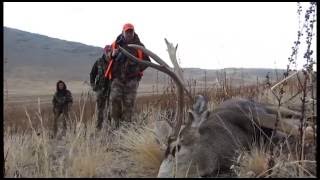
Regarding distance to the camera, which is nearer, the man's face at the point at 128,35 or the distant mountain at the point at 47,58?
the man's face at the point at 128,35

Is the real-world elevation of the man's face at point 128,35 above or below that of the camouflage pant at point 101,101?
above

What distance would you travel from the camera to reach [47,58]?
127 m

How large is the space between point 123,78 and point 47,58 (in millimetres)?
118173

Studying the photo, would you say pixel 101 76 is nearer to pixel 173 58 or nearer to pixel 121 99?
pixel 121 99

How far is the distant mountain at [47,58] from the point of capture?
108 meters

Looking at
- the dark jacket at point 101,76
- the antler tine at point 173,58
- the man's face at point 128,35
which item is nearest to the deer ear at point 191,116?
the antler tine at point 173,58

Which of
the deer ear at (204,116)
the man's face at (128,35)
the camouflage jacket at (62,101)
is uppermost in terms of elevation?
the man's face at (128,35)

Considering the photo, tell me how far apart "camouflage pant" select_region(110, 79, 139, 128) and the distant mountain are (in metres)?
82.9

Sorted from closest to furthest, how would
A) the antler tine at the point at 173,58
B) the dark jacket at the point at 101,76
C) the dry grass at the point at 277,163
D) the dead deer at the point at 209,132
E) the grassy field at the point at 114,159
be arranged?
the dry grass at the point at 277,163
the grassy field at the point at 114,159
the dead deer at the point at 209,132
the antler tine at the point at 173,58
the dark jacket at the point at 101,76

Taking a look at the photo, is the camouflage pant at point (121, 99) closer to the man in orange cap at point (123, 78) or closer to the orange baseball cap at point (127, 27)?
the man in orange cap at point (123, 78)

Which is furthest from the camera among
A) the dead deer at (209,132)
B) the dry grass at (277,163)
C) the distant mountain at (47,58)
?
the distant mountain at (47,58)

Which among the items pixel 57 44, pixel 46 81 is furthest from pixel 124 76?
pixel 57 44

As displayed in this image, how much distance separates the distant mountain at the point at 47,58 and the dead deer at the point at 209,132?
86899 mm

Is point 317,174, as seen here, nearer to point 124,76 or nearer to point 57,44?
point 124,76
